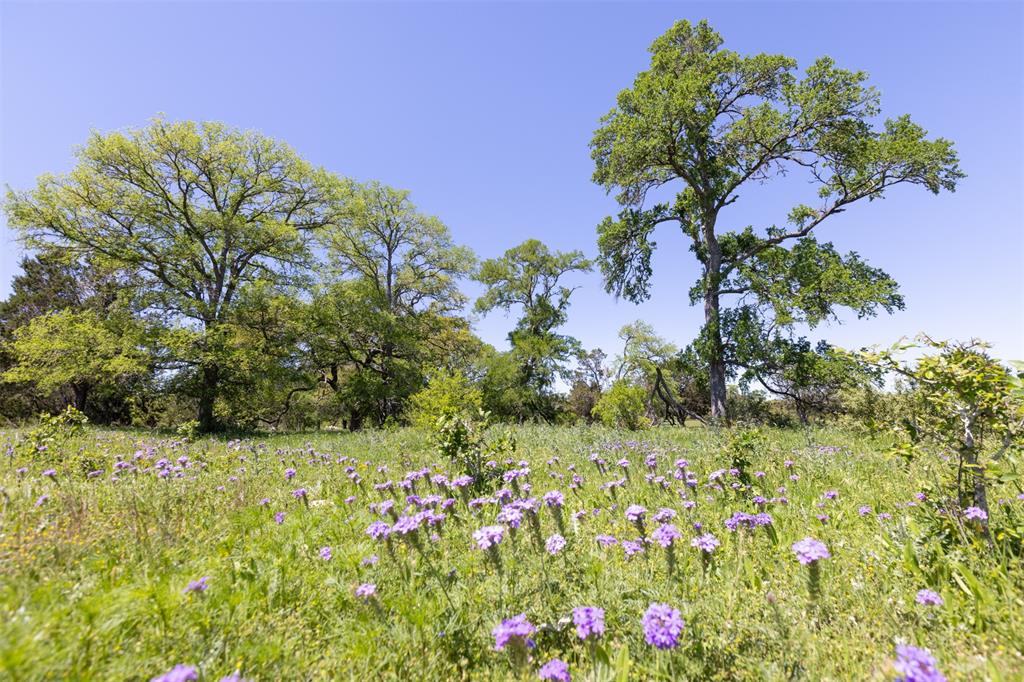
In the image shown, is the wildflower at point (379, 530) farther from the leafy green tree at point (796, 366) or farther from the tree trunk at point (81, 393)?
the tree trunk at point (81, 393)

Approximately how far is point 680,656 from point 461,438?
12.7ft

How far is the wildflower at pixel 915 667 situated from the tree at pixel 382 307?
22.0m

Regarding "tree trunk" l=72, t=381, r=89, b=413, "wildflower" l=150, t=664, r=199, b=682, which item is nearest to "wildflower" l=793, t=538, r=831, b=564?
"wildflower" l=150, t=664, r=199, b=682

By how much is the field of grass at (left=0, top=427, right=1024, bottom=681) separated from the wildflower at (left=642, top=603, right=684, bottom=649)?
0.08ft

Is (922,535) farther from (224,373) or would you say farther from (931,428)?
(224,373)

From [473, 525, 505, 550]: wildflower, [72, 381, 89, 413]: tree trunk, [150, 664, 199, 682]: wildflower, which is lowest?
[72, 381, 89, 413]: tree trunk

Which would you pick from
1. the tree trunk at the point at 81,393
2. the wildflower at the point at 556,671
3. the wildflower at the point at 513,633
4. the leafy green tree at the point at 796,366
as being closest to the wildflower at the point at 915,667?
the wildflower at the point at 556,671

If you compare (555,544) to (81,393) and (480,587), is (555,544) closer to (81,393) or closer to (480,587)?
(480,587)

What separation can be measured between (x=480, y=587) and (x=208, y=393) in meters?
21.3

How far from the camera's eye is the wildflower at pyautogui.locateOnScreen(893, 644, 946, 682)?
1493 mm

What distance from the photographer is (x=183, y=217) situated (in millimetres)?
19578

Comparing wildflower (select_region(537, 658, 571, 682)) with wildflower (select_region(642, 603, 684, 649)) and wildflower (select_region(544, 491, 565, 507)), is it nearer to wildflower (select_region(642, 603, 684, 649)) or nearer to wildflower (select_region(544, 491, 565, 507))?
wildflower (select_region(642, 603, 684, 649))

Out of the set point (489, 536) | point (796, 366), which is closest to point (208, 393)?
point (489, 536)

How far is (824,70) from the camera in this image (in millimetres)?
14508
